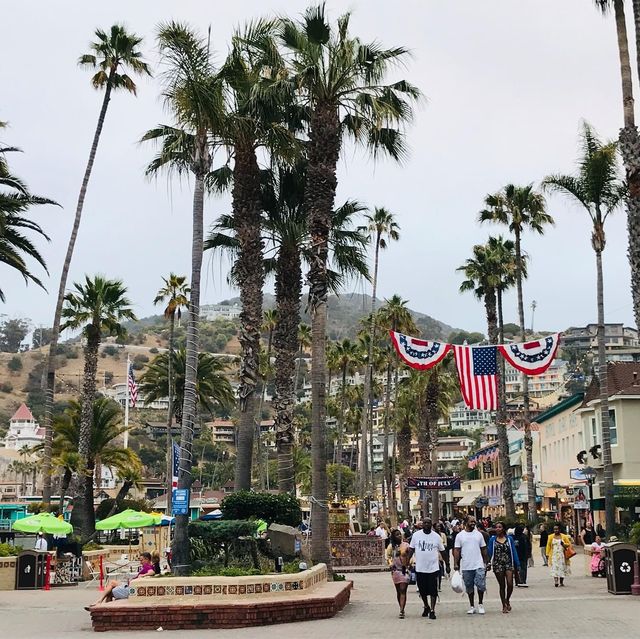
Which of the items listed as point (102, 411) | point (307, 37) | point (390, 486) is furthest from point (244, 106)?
point (390, 486)

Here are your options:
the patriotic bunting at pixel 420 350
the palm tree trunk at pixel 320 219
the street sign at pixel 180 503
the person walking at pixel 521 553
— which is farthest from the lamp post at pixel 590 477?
the street sign at pixel 180 503

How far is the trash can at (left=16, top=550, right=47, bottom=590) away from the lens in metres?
27.3

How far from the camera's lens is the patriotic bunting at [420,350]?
2875cm

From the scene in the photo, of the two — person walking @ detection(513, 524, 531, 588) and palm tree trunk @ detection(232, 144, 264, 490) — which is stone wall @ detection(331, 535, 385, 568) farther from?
person walking @ detection(513, 524, 531, 588)

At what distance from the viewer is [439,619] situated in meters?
16.6

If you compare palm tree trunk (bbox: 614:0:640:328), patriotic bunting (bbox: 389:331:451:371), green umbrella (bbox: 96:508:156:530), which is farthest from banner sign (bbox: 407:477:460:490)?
palm tree trunk (bbox: 614:0:640:328)

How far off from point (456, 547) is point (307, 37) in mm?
13334

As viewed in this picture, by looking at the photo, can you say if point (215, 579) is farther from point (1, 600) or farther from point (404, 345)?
point (404, 345)

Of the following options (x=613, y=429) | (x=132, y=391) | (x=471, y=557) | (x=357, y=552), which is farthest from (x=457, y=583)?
(x=132, y=391)

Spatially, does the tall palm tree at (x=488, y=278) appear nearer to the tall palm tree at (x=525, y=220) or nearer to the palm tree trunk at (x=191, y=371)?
the tall palm tree at (x=525, y=220)

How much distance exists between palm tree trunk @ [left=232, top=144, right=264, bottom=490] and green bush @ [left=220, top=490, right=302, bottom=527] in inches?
173

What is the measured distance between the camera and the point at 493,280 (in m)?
53.1

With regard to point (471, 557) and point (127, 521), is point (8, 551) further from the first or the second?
point (471, 557)

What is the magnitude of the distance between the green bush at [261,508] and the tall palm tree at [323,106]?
4.02ft
